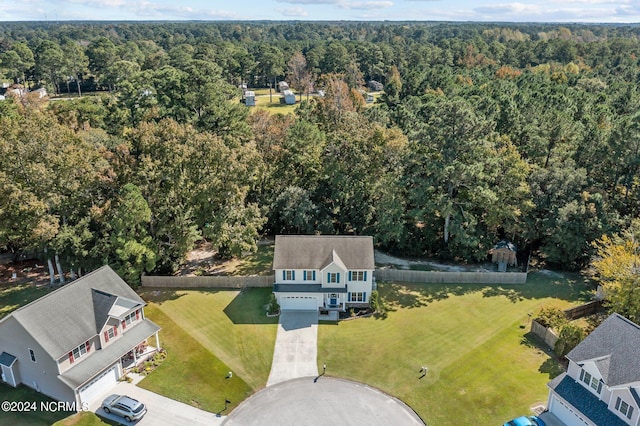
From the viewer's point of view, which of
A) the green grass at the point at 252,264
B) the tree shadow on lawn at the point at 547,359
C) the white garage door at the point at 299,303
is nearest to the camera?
the tree shadow on lawn at the point at 547,359

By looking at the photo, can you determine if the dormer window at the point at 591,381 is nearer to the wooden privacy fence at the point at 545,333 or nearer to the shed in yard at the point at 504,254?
the wooden privacy fence at the point at 545,333

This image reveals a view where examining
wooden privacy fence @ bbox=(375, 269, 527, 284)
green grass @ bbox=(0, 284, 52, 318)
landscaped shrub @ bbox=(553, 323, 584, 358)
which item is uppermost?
landscaped shrub @ bbox=(553, 323, 584, 358)

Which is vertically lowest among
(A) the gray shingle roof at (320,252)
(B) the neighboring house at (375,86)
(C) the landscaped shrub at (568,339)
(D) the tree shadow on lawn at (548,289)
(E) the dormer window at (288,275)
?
(D) the tree shadow on lawn at (548,289)

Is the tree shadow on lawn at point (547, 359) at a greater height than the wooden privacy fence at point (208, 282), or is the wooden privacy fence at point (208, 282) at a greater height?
the wooden privacy fence at point (208, 282)

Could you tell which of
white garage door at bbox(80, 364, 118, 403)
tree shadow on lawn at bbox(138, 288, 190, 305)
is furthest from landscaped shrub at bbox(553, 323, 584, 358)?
tree shadow on lawn at bbox(138, 288, 190, 305)

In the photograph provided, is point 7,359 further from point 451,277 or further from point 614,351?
point 614,351

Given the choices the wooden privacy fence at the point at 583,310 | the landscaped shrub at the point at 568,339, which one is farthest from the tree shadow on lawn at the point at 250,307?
the wooden privacy fence at the point at 583,310

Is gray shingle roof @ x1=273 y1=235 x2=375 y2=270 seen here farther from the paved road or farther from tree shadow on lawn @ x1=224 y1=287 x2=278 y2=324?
the paved road

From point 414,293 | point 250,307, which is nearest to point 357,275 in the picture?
point 414,293

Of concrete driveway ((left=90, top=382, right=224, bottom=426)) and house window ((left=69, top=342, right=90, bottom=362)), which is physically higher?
house window ((left=69, top=342, right=90, bottom=362))
